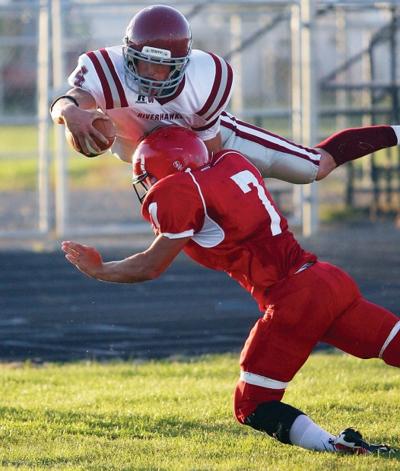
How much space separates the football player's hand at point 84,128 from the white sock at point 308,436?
1319 millimetres

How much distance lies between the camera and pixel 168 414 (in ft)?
17.9

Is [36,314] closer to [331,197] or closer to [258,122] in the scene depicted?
[258,122]

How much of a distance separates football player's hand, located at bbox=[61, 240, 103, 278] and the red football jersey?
26cm

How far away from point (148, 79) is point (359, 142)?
3.77ft

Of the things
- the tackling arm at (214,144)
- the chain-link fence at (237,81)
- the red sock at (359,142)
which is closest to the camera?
the tackling arm at (214,144)

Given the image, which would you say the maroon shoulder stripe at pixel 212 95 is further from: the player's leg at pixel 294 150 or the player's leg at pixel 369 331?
the player's leg at pixel 369 331

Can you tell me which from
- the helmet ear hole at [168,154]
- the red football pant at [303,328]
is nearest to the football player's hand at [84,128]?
the helmet ear hole at [168,154]

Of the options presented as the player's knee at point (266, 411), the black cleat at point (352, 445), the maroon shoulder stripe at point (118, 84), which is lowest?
the black cleat at point (352, 445)

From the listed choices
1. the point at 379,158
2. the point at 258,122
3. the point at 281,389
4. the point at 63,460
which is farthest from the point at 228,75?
the point at 379,158

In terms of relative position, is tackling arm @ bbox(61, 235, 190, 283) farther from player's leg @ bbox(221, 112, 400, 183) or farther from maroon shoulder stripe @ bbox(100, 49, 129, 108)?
player's leg @ bbox(221, 112, 400, 183)

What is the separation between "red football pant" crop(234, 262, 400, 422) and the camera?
14.8 feet

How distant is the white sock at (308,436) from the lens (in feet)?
14.8

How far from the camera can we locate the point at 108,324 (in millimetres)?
8539

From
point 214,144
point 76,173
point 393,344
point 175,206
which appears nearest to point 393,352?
point 393,344
